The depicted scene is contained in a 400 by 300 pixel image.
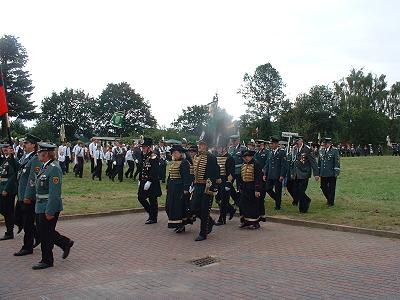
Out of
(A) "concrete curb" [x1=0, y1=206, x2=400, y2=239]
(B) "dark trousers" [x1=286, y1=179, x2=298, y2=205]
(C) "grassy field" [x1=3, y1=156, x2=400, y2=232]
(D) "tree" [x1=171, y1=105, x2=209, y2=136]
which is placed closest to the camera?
(A) "concrete curb" [x1=0, y1=206, x2=400, y2=239]

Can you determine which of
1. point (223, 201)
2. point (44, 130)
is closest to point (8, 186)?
point (223, 201)

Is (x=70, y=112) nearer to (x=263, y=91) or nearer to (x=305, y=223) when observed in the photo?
(x=263, y=91)

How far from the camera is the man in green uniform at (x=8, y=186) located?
980cm

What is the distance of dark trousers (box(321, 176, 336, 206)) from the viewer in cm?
1396

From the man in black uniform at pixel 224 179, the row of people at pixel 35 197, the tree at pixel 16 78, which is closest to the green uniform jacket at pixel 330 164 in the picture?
the man in black uniform at pixel 224 179

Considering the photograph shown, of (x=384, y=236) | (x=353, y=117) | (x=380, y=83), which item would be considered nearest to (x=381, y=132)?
(x=353, y=117)

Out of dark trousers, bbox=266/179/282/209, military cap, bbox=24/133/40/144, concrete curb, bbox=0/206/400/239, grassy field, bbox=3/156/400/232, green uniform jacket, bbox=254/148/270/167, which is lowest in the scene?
concrete curb, bbox=0/206/400/239

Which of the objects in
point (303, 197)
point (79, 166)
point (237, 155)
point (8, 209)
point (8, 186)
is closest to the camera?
point (8, 186)

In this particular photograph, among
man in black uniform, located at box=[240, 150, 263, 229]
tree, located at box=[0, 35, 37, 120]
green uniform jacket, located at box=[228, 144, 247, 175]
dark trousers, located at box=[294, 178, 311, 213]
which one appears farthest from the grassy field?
tree, located at box=[0, 35, 37, 120]

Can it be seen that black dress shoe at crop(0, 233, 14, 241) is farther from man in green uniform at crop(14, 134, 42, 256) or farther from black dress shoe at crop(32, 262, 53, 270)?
black dress shoe at crop(32, 262, 53, 270)

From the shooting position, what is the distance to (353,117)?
74.2 m

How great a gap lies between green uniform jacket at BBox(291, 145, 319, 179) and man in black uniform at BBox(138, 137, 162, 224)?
3.76 meters

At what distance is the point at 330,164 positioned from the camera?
46.0 ft

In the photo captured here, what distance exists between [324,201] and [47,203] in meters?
9.56
